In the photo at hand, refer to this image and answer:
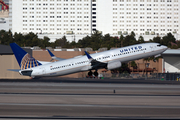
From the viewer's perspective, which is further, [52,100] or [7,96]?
[7,96]

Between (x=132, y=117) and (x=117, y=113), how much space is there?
6.38 feet

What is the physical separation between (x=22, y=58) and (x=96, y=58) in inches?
563

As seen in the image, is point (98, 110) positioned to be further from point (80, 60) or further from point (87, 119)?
point (80, 60)

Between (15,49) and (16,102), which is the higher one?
(15,49)

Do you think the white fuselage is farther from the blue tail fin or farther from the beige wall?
the beige wall

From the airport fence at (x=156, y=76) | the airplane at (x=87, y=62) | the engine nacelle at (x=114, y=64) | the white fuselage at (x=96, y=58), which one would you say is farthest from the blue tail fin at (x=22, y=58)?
the airport fence at (x=156, y=76)

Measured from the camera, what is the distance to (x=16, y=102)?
31953 millimetres

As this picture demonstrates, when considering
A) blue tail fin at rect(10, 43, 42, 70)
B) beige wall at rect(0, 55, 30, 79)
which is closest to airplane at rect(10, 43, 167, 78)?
blue tail fin at rect(10, 43, 42, 70)

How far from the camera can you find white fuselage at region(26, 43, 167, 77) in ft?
195

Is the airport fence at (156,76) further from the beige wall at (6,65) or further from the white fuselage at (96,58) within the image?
the beige wall at (6,65)

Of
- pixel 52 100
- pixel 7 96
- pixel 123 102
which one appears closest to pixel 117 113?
pixel 123 102

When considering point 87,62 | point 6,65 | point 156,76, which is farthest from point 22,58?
point 156,76

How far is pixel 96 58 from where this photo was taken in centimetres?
6091

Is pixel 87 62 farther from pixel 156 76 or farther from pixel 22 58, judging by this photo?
pixel 156 76
